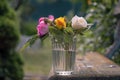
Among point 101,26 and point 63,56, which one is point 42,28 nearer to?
point 63,56

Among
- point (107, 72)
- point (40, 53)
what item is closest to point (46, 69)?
point (40, 53)

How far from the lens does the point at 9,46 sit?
25.1 ft

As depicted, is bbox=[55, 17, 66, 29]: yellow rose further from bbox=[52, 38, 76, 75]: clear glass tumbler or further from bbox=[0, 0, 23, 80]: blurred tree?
bbox=[0, 0, 23, 80]: blurred tree

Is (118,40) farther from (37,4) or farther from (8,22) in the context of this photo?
(37,4)

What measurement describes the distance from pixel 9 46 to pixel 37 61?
20.6 ft

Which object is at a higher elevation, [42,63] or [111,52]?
[111,52]

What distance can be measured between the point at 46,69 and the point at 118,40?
23.6 ft

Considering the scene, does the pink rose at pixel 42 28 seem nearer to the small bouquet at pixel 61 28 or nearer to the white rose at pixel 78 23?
the small bouquet at pixel 61 28

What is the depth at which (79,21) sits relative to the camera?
11.1 feet

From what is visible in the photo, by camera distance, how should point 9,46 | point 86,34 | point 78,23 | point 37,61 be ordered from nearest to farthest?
1. point 78,23
2. point 86,34
3. point 9,46
4. point 37,61

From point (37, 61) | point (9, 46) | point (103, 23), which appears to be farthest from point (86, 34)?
point (37, 61)

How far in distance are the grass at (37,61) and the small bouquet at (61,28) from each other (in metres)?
7.94

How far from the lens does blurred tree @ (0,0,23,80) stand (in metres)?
7.48

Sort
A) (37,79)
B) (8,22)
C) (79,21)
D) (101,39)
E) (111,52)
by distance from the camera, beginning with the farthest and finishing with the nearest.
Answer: (37,79), (8,22), (101,39), (111,52), (79,21)
